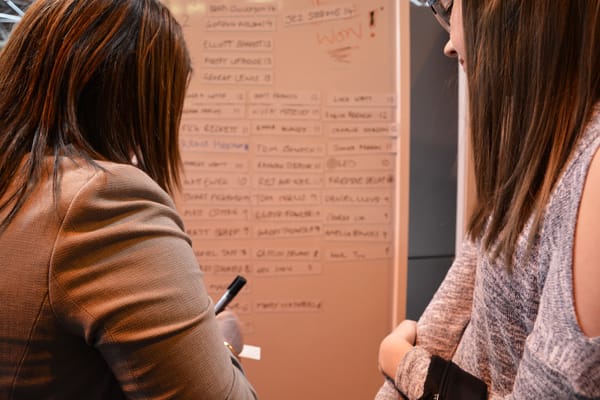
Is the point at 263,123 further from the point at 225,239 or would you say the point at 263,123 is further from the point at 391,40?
the point at 391,40

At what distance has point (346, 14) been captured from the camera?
1.58m

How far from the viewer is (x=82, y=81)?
604 mm

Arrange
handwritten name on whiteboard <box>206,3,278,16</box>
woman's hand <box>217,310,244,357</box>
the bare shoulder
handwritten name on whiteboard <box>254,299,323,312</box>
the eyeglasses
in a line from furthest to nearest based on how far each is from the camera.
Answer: handwritten name on whiteboard <box>254,299,323,312</box>, handwritten name on whiteboard <box>206,3,278,16</box>, woman's hand <box>217,310,244,357</box>, the eyeglasses, the bare shoulder

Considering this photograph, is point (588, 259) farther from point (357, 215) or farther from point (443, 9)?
point (357, 215)

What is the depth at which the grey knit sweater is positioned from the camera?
434mm

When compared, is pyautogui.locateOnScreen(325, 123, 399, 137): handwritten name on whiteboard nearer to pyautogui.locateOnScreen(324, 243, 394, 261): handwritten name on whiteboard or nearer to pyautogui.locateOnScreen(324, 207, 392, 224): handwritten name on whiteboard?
pyautogui.locateOnScreen(324, 207, 392, 224): handwritten name on whiteboard

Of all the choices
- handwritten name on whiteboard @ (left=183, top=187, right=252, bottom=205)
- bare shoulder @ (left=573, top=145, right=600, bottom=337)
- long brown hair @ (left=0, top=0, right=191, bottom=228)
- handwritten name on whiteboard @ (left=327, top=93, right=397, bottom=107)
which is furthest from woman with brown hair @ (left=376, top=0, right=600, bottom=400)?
handwritten name on whiteboard @ (left=183, top=187, right=252, bottom=205)

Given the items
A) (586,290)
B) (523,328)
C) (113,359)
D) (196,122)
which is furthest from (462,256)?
(196,122)

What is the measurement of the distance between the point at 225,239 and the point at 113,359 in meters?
1.10

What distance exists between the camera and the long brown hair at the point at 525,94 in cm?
52

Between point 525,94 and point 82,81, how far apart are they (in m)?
0.57

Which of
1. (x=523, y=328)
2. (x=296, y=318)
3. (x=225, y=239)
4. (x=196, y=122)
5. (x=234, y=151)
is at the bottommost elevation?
(x=296, y=318)

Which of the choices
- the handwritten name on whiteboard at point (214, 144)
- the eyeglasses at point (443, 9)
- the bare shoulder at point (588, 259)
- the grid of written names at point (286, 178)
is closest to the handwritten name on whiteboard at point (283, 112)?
the grid of written names at point (286, 178)

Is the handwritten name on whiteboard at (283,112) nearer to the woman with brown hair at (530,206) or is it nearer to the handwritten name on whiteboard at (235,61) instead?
the handwritten name on whiteboard at (235,61)
